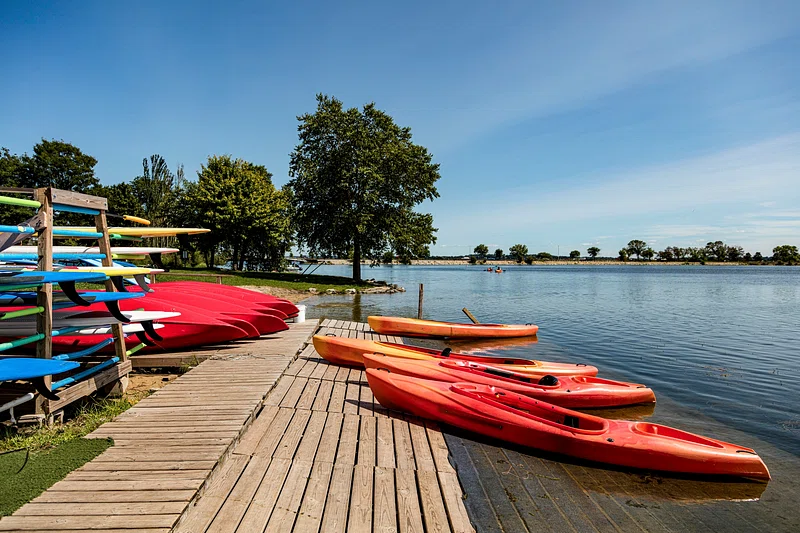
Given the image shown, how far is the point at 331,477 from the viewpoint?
4.43 m

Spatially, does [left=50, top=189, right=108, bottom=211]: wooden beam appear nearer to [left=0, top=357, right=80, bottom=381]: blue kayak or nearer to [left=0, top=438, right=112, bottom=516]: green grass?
[left=0, top=357, right=80, bottom=381]: blue kayak

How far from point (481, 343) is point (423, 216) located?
23279mm

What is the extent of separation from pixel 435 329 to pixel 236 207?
81.8 ft

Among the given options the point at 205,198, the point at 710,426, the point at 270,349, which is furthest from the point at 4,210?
the point at 710,426

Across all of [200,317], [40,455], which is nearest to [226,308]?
[200,317]

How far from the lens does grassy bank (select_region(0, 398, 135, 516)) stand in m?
3.67

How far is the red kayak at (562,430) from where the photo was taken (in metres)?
5.87

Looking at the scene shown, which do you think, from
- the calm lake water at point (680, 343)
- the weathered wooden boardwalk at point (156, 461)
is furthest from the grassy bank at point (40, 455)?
the calm lake water at point (680, 343)

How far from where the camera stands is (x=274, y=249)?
41.4 meters

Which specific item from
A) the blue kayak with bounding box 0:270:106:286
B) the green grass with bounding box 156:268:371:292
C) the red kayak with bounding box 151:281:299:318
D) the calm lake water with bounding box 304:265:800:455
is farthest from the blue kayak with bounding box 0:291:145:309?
the green grass with bounding box 156:268:371:292

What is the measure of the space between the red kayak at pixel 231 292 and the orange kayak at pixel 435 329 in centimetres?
266

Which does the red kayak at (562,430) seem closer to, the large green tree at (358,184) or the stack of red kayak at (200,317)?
the stack of red kayak at (200,317)

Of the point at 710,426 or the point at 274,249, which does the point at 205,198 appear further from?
the point at 710,426

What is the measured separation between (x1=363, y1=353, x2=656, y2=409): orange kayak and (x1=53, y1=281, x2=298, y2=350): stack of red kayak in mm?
3269
